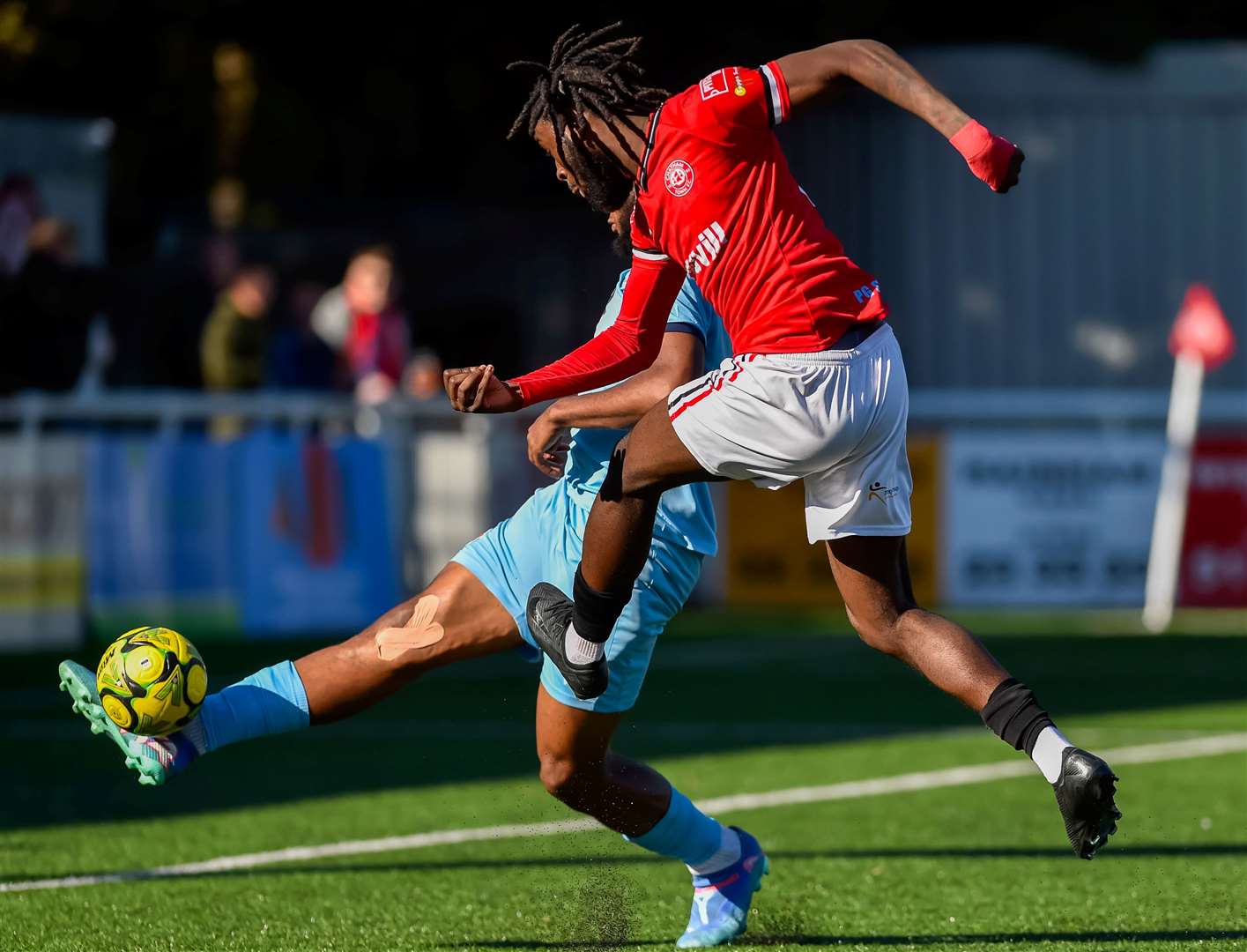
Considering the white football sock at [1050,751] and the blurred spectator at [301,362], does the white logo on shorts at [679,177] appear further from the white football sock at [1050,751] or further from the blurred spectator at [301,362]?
the blurred spectator at [301,362]

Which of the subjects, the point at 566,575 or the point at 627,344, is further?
the point at 566,575

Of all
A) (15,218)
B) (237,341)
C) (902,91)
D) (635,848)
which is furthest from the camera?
(237,341)

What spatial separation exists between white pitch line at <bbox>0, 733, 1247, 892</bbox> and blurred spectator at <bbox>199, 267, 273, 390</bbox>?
25.3 feet

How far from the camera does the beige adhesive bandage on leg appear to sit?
5.89 metres

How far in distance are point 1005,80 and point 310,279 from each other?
6.88 m

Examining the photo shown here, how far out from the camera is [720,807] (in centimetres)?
848

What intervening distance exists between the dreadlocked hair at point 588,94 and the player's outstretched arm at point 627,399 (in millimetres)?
514

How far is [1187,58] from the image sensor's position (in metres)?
21.9

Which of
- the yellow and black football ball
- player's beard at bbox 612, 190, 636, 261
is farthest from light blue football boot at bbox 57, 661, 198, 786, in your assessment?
player's beard at bbox 612, 190, 636, 261

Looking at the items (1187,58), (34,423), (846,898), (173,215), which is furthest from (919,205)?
(846,898)

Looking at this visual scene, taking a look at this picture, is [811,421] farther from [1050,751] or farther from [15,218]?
[15,218]

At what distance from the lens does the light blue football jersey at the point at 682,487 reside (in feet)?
19.5

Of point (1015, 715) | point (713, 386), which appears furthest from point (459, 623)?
point (1015, 715)

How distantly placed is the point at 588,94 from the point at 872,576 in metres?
1.34
